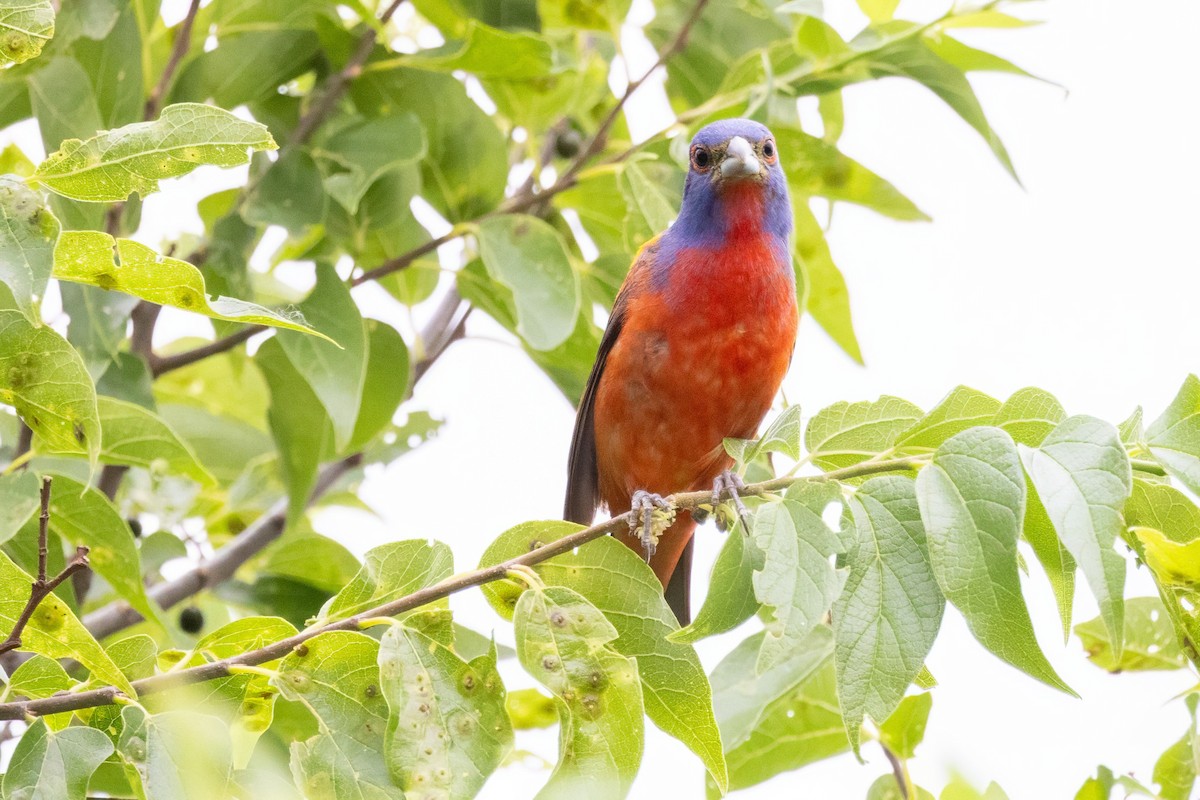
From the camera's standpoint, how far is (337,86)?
13.8 ft

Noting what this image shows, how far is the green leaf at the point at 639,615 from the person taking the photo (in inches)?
103

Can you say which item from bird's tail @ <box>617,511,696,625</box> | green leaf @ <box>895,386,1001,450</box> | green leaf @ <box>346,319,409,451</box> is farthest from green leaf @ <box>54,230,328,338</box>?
bird's tail @ <box>617,511,696,625</box>

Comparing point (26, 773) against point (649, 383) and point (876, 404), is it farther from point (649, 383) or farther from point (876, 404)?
point (649, 383)

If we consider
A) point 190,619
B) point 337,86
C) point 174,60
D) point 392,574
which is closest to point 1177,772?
point 392,574

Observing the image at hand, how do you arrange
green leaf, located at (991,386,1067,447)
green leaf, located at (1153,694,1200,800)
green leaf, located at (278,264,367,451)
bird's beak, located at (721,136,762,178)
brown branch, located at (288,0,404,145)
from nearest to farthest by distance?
green leaf, located at (991,386,1067,447) < green leaf, located at (1153,694,1200,800) < green leaf, located at (278,264,367,451) < brown branch, located at (288,0,404,145) < bird's beak, located at (721,136,762,178)

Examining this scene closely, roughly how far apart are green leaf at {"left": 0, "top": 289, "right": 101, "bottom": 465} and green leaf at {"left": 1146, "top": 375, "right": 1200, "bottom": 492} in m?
1.93

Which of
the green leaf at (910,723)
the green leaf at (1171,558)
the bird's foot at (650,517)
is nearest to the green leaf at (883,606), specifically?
the green leaf at (1171,558)

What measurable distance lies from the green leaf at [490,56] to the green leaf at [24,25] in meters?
1.70

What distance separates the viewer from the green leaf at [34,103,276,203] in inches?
92.0

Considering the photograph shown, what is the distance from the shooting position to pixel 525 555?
101 inches

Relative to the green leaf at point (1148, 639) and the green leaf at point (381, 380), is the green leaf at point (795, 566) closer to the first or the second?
the green leaf at point (1148, 639)

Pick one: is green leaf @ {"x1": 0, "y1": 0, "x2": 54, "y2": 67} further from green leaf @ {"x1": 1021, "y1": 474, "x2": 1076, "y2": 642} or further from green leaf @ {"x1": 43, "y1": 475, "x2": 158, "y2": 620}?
green leaf @ {"x1": 1021, "y1": 474, "x2": 1076, "y2": 642}

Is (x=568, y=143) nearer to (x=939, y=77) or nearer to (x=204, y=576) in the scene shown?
(x=939, y=77)

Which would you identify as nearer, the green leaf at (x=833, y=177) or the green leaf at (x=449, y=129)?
the green leaf at (x=449, y=129)
